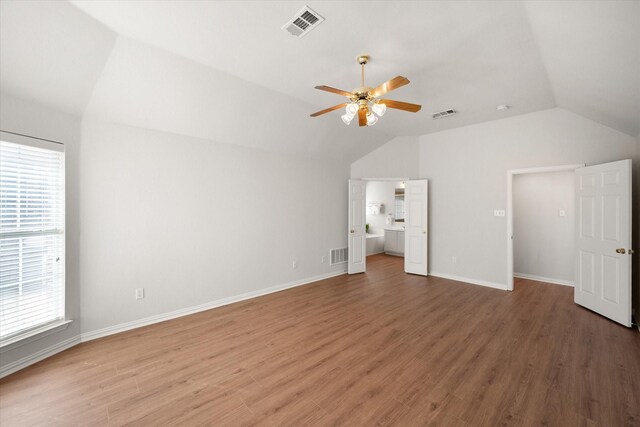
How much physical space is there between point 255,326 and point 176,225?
178cm

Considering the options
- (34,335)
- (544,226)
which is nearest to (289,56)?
(34,335)

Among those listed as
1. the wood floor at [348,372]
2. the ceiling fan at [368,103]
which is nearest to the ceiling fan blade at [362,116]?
the ceiling fan at [368,103]

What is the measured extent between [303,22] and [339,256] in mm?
4671

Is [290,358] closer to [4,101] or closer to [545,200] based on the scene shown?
[4,101]

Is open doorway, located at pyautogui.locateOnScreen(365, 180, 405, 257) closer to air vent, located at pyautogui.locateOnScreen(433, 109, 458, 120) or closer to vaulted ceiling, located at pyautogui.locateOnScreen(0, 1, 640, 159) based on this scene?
air vent, located at pyautogui.locateOnScreen(433, 109, 458, 120)

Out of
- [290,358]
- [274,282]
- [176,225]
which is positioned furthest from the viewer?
[274,282]

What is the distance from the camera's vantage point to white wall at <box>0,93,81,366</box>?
2475 mm

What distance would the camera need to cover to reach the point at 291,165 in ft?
17.0

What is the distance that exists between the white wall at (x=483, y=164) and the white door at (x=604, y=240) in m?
0.57

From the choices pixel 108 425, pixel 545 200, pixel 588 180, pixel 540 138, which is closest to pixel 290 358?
pixel 108 425

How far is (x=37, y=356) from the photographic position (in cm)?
261

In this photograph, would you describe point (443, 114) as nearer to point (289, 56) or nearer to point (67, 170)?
point (289, 56)

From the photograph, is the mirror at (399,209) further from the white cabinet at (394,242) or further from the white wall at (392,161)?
the white wall at (392,161)

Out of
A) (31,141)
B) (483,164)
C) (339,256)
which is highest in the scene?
(483,164)
